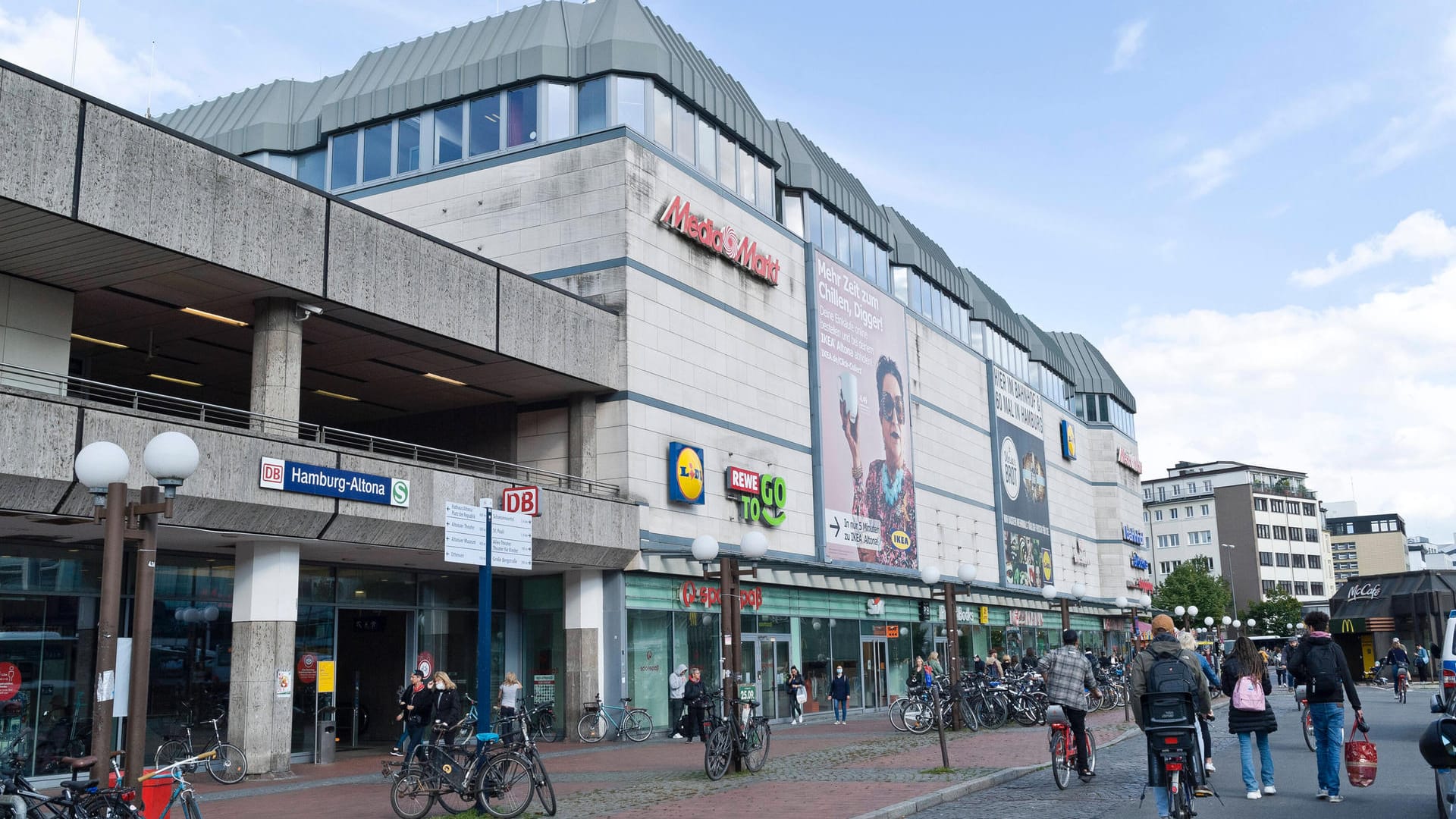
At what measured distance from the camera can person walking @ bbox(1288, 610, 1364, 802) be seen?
474 inches

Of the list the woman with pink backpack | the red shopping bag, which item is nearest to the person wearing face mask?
the woman with pink backpack

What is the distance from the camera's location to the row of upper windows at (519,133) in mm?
30703

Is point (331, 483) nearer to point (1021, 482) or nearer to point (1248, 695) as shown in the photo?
point (1248, 695)

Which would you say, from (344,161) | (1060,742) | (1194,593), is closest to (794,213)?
(344,161)

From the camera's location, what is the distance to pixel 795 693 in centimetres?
3184

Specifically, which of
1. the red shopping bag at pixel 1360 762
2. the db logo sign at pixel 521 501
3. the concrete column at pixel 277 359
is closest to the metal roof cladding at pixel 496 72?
the concrete column at pixel 277 359

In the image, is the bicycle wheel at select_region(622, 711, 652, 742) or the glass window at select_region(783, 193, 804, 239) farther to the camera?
the glass window at select_region(783, 193, 804, 239)

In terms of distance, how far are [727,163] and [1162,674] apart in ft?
85.0

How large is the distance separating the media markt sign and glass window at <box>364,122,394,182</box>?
1469cm

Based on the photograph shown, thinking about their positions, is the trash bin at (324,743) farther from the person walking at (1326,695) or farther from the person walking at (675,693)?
the person walking at (1326,695)

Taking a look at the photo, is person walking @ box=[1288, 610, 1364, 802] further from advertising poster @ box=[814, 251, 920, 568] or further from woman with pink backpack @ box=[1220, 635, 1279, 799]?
advertising poster @ box=[814, 251, 920, 568]

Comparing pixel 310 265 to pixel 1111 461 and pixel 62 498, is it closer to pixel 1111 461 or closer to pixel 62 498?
pixel 62 498

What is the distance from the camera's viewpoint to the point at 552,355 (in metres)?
26.4

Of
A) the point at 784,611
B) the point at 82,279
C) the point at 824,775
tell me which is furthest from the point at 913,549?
the point at 82,279
